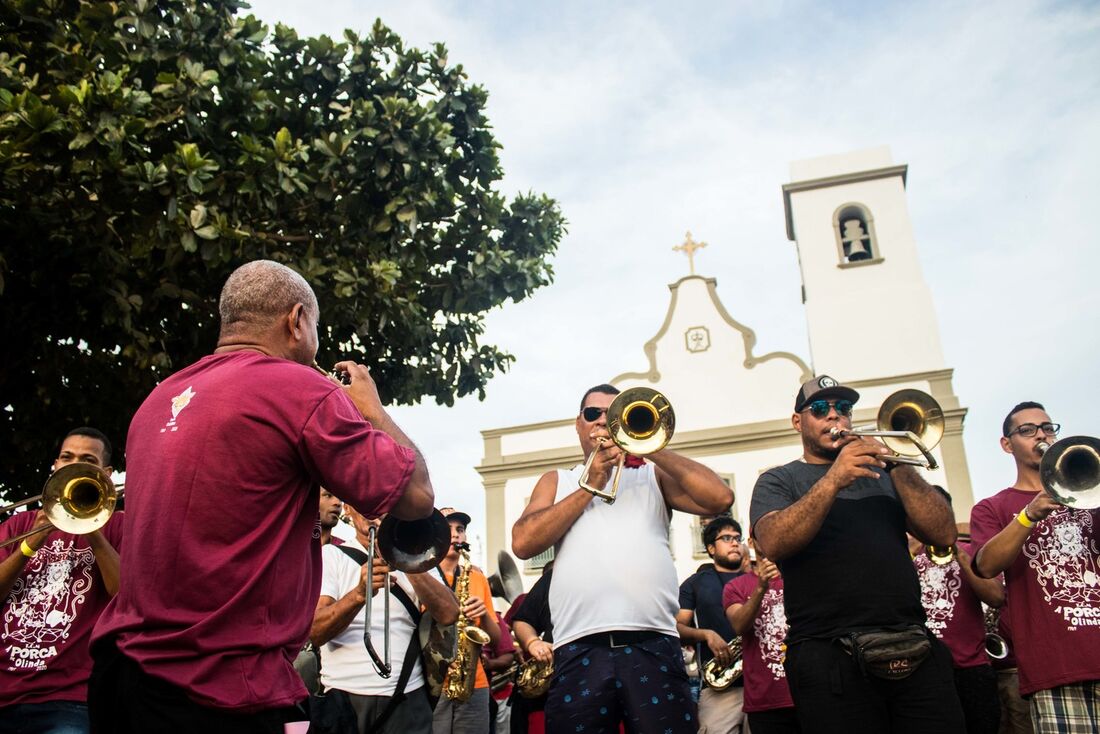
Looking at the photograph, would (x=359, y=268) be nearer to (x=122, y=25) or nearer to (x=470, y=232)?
(x=470, y=232)

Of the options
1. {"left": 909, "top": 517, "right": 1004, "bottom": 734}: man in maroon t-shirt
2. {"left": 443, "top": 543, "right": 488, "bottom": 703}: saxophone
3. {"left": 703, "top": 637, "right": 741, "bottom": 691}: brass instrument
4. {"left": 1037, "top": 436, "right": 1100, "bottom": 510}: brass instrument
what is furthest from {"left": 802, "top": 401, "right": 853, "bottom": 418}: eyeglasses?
{"left": 443, "top": 543, "right": 488, "bottom": 703}: saxophone

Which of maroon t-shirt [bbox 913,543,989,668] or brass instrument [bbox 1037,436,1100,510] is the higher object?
brass instrument [bbox 1037,436,1100,510]

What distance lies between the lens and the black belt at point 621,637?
13.1 ft

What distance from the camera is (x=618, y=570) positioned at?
13.6 ft

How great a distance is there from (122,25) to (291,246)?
2172 mm

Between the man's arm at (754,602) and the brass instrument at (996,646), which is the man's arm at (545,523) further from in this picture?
the brass instrument at (996,646)

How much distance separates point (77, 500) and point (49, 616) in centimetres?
55

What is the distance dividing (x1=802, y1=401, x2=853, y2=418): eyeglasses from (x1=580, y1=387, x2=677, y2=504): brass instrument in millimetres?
693

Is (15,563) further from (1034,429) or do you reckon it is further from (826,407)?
(1034,429)

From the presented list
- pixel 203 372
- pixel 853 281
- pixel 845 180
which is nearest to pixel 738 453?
pixel 853 281

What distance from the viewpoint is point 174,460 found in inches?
93.3

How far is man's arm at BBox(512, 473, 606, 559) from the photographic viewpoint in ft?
14.1

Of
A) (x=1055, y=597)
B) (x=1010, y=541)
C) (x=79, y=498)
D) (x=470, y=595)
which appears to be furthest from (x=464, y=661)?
(x=1055, y=597)

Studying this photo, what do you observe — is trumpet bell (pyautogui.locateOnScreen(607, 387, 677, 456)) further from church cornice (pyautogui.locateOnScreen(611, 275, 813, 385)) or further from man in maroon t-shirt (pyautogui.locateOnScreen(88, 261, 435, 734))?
church cornice (pyautogui.locateOnScreen(611, 275, 813, 385))
